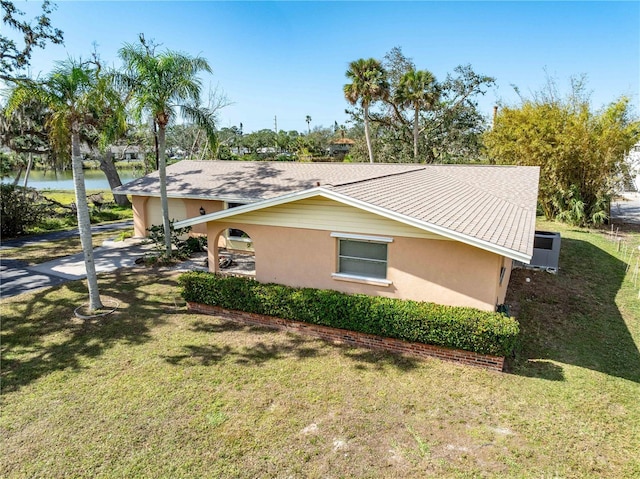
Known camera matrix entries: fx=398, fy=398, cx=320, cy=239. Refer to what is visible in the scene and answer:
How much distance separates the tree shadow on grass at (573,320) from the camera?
863 centimetres

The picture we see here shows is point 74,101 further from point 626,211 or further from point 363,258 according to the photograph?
point 626,211

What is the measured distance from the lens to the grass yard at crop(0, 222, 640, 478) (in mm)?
5824

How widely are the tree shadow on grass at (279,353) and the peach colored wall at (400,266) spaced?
151 cm

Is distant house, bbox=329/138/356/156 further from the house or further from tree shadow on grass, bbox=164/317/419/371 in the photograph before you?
tree shadow on grass, bbox=164/317/419/371

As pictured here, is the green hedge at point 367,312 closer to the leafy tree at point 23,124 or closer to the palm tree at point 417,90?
the leafy tree at point 23,124

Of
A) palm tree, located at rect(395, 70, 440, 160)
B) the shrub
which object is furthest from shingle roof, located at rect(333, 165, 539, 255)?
the shrub

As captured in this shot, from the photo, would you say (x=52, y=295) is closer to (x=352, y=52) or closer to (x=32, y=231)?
(x=32, y=231)

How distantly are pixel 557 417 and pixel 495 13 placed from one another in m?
14.5

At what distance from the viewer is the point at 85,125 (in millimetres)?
10992

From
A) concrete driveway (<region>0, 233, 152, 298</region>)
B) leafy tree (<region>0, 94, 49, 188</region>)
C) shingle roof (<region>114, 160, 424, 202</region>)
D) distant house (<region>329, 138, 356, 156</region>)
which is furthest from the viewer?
distant house (<region>329, 138, 356, 156</region>)

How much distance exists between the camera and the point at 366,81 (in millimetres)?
30250

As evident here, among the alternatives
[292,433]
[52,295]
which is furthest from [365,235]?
[52,295]

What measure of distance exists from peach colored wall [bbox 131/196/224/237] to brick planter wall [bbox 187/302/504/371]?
7501 millimetres

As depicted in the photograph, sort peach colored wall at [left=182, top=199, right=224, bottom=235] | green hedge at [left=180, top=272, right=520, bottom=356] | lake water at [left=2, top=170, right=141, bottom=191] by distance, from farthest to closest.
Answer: lake water at [left=2, top=170, right=141, bottom=191] < peach colored wall at [left=182, top=199, right=224, bottom=235] < green hedge at [left=180, top=272, right=520, bottom=356]
